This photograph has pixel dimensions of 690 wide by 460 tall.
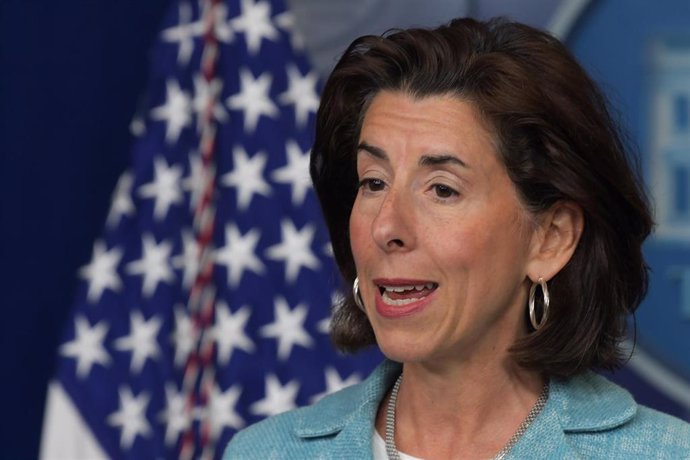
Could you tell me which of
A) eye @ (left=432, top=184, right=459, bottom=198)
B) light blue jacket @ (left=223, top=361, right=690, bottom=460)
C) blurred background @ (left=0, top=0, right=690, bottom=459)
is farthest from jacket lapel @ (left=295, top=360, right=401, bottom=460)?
blurred background @ (left=0, top=0, right=690, bottom=459)

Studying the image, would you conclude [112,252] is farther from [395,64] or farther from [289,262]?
[395,64]

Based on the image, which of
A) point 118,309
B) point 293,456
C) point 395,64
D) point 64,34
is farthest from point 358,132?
point 64,34

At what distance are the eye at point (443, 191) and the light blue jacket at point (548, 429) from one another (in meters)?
0.38

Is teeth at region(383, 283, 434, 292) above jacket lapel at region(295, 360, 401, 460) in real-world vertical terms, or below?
above

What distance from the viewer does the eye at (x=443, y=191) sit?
200cm

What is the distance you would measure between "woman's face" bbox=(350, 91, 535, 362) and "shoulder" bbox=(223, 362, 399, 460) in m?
0.20

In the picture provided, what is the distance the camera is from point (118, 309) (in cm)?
344

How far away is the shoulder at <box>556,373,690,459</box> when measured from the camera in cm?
202

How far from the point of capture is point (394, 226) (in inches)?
77.7

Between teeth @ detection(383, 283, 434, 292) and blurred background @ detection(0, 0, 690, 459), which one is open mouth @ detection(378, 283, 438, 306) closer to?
teeth @ detection(383, 283, 434, 292)

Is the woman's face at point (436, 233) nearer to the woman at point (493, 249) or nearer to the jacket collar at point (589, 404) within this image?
the woman at point (493, 249)

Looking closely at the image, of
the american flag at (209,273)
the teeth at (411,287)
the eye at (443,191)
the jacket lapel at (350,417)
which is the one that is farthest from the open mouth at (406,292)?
the american flag at (209,273)

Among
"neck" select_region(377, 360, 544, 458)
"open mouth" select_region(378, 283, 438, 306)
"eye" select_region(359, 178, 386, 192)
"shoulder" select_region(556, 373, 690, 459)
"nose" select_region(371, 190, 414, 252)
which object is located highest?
"eye" select_region(359, 178, 386, 192)

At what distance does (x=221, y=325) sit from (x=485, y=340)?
1.46m
